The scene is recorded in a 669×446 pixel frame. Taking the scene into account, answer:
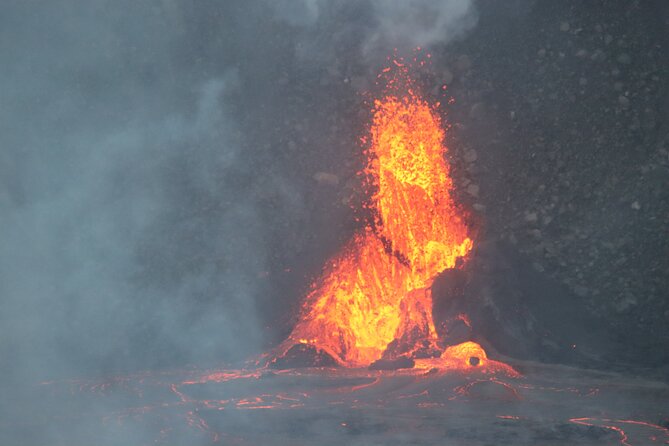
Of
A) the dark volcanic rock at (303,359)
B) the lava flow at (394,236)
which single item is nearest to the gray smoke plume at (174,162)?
the lava flow at (394,236)

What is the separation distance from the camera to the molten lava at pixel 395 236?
8.34 meters

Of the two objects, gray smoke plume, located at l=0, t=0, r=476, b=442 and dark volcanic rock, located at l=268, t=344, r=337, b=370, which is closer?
dark volcanic rock, located at l=268, t=344, r=337, b=370

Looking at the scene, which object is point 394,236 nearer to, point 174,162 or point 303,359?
point 303,359

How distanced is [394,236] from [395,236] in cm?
1

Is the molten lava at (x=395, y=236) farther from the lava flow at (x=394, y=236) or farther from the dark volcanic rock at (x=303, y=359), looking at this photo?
the dark volcanic rock at (x=303, y=359)

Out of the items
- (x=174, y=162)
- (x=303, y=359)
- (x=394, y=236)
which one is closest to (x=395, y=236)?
(x=394, y=236)

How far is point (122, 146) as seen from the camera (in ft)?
28.0

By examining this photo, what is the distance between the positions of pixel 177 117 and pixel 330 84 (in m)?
1.90

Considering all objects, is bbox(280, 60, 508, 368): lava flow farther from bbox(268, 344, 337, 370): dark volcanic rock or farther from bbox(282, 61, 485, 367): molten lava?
bbox(268, 344, 337, 370): dark volcanic rock

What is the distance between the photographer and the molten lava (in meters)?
8.34

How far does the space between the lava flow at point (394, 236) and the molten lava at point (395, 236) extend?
0.01m

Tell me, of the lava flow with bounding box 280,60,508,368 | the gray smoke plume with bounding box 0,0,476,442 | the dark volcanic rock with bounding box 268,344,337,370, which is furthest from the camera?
the lava flow with bounding box 280,60,508,368

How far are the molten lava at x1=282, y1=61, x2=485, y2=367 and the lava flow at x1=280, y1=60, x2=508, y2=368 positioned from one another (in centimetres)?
1

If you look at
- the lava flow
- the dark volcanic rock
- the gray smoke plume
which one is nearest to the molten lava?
the lava flow
